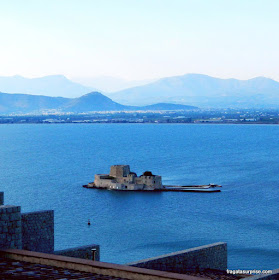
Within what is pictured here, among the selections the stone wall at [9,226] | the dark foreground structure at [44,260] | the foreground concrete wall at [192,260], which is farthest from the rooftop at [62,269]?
the foreground concrete wall at [192,260]

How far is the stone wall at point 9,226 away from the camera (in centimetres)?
695

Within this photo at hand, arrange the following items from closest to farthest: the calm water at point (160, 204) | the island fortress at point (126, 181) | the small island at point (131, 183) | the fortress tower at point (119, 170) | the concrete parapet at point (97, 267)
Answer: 1. the concrete parapet at point (97, 267)
2. the calm water at point (160, 204)
3. the small island at point (131, 183)
4. the island fortress at point (126, 181)
5. the fortress tower at point (119, 170)

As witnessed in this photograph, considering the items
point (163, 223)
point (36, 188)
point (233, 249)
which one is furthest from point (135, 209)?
point (233, 249)

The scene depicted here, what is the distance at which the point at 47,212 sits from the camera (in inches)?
378

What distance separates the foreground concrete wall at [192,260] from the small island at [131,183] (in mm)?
50532

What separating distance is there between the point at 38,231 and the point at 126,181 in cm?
5496

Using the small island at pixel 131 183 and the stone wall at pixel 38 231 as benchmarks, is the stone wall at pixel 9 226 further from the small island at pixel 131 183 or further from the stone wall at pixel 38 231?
the small island at pixel 131 183

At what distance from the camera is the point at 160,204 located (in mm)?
56000

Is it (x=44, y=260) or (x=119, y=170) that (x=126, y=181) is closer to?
(x=119, y=170)

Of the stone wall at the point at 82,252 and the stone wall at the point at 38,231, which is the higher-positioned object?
the stone wall at the point at 38,231

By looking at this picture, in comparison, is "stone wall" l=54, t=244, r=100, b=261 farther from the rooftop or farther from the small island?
the small island

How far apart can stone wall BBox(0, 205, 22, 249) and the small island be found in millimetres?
55334

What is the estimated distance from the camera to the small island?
6316 centimetres

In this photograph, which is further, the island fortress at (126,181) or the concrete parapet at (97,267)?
the island fortress at (126,181)
